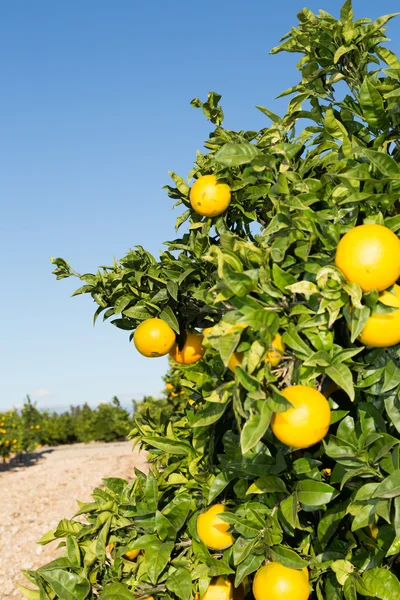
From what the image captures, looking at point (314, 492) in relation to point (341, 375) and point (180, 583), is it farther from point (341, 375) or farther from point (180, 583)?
point (180, 583)

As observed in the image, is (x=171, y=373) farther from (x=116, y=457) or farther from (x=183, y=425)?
(x=183, y=425)

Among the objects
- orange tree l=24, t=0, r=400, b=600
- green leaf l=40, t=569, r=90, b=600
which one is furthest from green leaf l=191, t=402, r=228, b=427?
green leaf l=40, t=569, r=90, b=600

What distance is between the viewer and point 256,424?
1225 millimetres

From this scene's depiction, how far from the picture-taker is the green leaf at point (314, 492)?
1.45 metres

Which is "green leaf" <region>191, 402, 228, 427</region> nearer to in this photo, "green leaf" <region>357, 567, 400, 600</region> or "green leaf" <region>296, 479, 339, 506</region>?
"green leaf" <region>296, 479, 339, 506</region>

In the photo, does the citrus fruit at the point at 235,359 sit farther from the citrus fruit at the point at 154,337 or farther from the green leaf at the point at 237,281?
the citrus fruit at the point at 154,337

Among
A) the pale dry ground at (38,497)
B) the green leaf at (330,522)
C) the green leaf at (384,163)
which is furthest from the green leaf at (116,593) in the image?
the pale dry ground at (38,497)

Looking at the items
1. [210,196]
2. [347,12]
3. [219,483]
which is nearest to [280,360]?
[219,483]

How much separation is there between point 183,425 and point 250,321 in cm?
104

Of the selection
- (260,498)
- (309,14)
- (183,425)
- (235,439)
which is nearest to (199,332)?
(183,425)

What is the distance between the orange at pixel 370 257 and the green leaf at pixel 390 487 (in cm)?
46

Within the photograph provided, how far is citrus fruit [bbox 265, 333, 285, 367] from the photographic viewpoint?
4.25 ft

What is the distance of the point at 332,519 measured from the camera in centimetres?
156

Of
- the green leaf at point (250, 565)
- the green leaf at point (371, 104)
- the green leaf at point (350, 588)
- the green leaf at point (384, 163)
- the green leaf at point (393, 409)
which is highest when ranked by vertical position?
the green leaf at point (371, 104)
